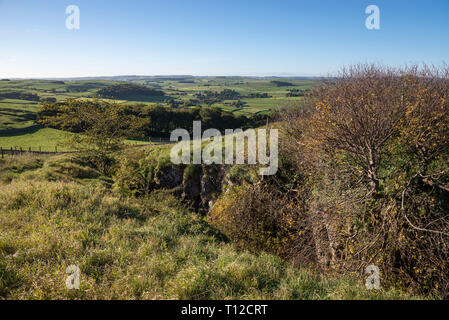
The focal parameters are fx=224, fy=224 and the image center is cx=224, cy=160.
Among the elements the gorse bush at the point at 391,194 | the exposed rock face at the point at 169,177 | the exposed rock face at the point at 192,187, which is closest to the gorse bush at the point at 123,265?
the gorse bush at the point at 391,194

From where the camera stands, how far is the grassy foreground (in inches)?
123

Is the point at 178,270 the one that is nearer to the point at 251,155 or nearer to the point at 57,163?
the point at 251,155

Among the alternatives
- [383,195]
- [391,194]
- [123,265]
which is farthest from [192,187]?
[123,265]

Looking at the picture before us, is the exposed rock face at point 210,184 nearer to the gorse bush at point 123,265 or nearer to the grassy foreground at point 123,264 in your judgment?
the grassy foreground at point 123,264

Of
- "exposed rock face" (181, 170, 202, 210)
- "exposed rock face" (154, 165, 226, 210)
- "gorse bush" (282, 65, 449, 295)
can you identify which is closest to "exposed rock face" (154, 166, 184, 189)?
"exposed rock face" (154, 165, 226, 210)

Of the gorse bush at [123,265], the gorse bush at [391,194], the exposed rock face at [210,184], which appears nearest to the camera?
the gorse bush at [123,265]

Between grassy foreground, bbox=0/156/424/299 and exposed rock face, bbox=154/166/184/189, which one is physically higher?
grassy foreground, bbox=0/156/424/299

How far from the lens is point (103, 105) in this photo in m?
18.8

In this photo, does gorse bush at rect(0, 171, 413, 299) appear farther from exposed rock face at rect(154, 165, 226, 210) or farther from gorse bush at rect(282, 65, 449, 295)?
exposed rock face at rect(154, 165, 226, 210)

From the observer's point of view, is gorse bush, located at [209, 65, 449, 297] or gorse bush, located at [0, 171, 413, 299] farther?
gorse bush, located at [209, 65, 449, 297]

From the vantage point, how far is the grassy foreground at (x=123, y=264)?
3.13m

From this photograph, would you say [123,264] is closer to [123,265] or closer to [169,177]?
[123,265]
